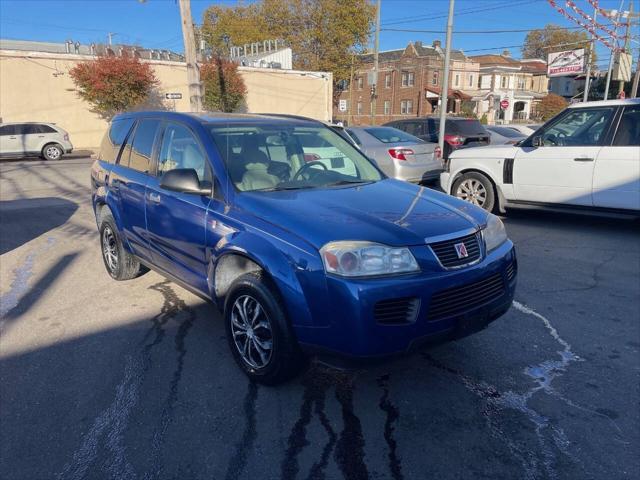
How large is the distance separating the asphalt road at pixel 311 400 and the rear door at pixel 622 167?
2024 mm

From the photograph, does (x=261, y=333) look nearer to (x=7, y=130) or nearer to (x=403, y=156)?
(x=403, y=156)

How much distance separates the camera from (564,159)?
23.6 feet

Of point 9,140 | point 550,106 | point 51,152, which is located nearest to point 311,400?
point 51,152

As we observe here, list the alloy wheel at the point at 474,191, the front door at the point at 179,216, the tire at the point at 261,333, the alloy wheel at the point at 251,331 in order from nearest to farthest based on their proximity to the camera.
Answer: the tire at the point at 261,333 < the alloy wheel at the point at 251,331 < the front door at the point at 179,216 < the alloy wheel at the point at 474,191

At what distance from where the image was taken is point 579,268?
5773 millimetres

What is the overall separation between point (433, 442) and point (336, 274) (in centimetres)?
108

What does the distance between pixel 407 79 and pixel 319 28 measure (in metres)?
10.6

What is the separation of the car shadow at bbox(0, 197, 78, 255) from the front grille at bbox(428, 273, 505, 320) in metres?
6.45

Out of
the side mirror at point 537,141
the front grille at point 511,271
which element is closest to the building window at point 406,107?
the side mirror at point 537,141

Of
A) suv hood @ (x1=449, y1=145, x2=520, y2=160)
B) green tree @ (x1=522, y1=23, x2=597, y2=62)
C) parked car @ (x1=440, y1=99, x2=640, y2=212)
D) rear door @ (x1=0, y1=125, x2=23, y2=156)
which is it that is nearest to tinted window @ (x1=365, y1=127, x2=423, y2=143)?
suv hood @ (x1=449, y1=145, x2=520, y2=160)

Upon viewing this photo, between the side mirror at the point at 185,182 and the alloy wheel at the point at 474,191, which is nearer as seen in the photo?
the side mirror at the point at 185,182

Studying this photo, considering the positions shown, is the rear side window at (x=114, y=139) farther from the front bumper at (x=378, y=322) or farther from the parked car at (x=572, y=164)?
the parked car at (x=572, y=164)

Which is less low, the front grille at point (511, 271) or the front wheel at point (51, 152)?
the front grille at point (511, 271)

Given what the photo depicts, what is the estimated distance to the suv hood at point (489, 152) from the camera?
7.82 metres
